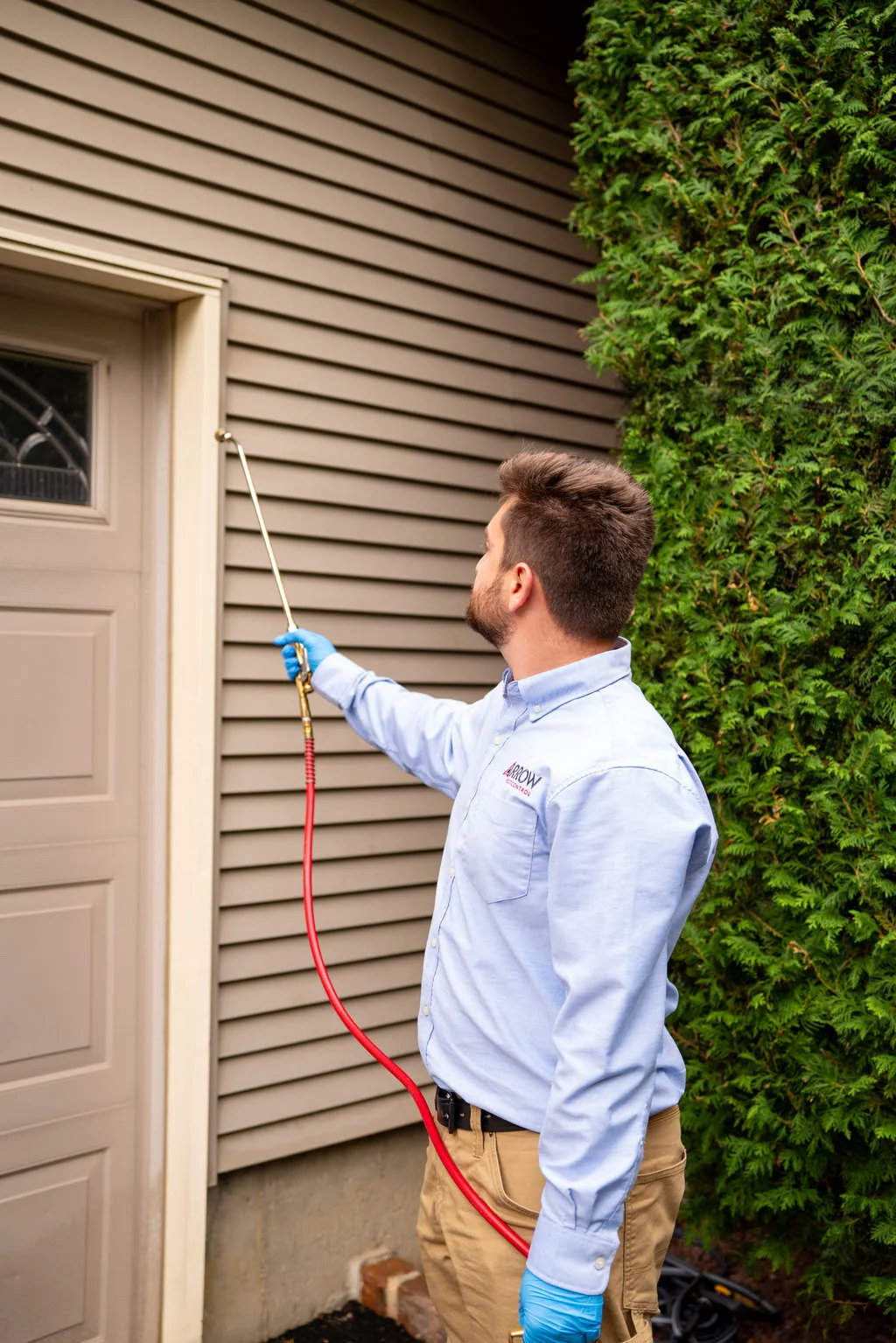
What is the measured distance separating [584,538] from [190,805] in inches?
65.3

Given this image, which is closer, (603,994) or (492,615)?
(603,994)

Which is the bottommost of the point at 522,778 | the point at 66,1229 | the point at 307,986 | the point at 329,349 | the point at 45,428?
the point at 66,1229

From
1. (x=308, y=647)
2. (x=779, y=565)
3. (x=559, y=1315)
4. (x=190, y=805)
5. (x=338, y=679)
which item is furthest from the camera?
(x=190, y=805)

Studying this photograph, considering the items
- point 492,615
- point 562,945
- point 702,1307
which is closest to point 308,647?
point 492,615

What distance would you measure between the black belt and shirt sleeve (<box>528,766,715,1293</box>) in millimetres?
197

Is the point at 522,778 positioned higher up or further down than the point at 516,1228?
higher up

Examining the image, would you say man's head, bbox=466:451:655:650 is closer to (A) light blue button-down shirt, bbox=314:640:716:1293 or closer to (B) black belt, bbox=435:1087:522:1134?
(A) light blue button-down shirt, bbox=314:640:716:1293

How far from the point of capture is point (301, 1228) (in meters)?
3.55

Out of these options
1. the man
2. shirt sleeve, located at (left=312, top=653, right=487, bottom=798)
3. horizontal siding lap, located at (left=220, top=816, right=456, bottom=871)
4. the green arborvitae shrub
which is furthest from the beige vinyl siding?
the man

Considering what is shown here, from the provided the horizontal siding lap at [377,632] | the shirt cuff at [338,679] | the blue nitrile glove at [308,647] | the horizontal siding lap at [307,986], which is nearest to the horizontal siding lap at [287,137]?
the horizontal siding lap at [377,632]

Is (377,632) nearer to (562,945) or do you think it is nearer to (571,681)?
(571,681)

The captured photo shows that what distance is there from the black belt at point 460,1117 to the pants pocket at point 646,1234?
25cm

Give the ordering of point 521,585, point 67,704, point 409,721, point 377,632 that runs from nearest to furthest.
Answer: point 521,585, point 409,721, point 67,704, point 377,632

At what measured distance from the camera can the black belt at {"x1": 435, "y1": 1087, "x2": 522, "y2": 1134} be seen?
200cm
